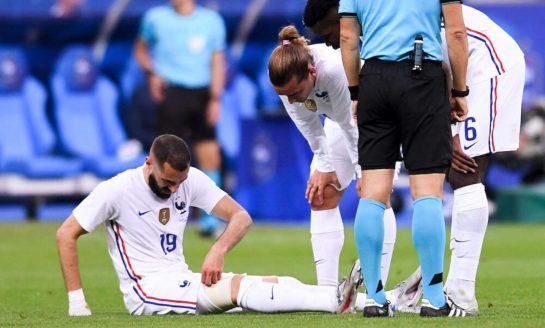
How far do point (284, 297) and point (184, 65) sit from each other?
8.61 m

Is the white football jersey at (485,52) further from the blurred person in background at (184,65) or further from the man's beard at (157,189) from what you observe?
the blurred person in background at (184,65)

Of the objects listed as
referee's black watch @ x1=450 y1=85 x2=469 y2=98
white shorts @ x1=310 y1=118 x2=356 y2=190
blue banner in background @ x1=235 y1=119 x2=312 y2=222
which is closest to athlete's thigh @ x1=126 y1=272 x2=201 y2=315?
white shorts @ x1=310 y1=118 x2=356 y2=190

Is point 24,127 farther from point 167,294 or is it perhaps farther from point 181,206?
point 167,294

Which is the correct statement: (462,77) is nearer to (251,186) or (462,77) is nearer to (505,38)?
(505,38)

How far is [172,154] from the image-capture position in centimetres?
767

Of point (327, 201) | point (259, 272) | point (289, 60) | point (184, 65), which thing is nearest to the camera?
point (289, 60)

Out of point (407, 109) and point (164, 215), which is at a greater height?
point (407, 109)

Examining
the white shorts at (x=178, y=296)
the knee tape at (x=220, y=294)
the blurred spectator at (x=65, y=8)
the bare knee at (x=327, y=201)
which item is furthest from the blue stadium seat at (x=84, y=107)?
the knee tape at (x=220, y=294)

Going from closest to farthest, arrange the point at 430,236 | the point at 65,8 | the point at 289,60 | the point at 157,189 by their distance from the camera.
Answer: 1. the point at 430,236
2. the point at 289,60
3. the point at 157,189
4. the point at 65,8

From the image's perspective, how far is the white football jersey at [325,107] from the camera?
26.2 feet

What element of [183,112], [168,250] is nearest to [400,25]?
[168,250]

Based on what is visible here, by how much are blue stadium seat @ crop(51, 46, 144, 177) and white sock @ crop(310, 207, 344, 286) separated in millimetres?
10348

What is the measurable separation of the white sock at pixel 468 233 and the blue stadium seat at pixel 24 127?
37.0 feet

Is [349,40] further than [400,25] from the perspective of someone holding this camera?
Yes
